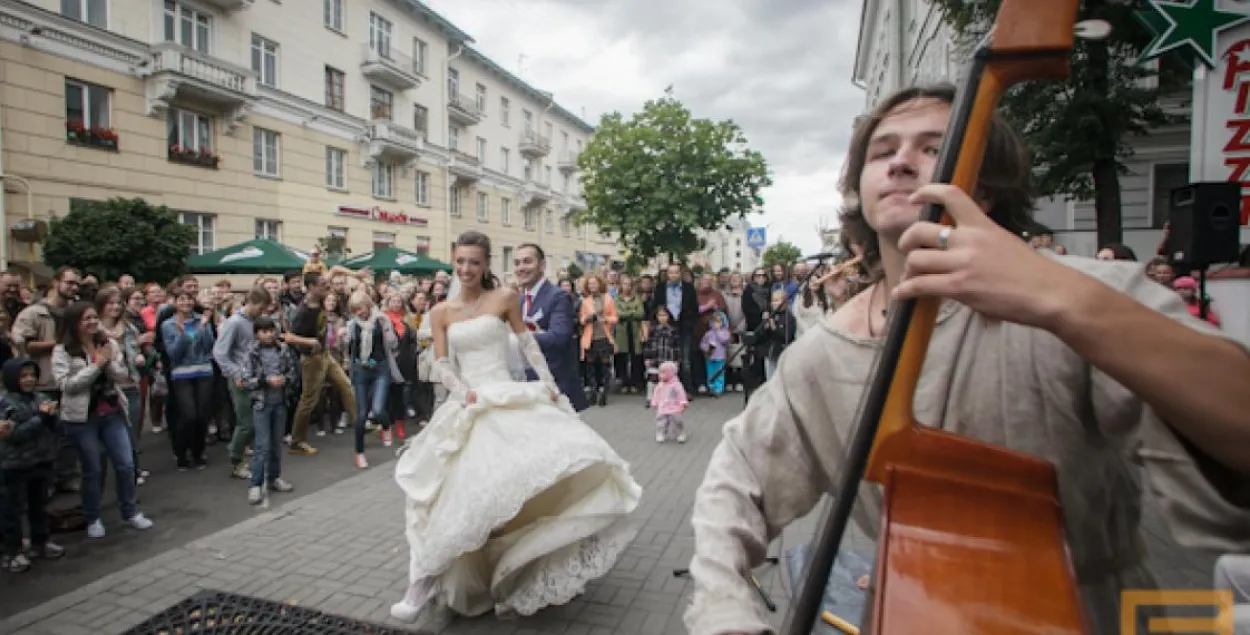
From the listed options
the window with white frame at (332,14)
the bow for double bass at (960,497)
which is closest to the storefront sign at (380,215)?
the window with white frame at (332,14)

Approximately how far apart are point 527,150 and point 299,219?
2158 centimetres

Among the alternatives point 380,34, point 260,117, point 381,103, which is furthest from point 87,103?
point 380,34

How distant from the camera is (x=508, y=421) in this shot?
4062 millimetres

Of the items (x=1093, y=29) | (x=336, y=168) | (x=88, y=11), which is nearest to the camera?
(x=1093, y=29)

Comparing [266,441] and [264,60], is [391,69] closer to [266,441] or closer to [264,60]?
[264,60]

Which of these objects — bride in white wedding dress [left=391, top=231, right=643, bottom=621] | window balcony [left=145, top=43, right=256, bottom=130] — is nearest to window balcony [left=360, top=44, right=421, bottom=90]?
window balcony [left=145, top=43, right=256, bottom=130]

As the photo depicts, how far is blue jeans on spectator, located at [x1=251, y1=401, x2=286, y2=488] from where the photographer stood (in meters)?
6.39

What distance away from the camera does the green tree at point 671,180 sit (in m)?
21.7

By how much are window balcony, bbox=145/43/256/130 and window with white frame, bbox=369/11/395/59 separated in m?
8.33

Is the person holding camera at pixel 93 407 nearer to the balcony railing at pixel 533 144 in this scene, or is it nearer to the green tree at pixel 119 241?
the green tree at pixel 119 241

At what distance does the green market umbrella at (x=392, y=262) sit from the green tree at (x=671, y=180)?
23.1ft

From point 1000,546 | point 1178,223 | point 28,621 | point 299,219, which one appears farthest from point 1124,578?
point 299,219

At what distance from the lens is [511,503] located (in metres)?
3.67

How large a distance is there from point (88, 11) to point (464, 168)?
730 inches
